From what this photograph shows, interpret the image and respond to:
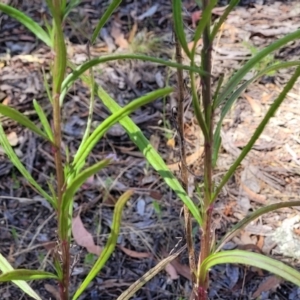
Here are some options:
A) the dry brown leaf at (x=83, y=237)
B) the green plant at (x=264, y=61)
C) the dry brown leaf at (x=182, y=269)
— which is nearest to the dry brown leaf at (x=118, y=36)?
the green plant at (x=264, y=61)

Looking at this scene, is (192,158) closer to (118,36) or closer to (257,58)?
(118,36)

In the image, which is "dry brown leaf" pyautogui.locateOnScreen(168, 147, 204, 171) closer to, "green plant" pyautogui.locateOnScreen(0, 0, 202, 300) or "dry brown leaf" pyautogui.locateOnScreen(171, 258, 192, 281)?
"dry brown leaf" pyautogui.locateOnScreen(171, 258, 192, 281)

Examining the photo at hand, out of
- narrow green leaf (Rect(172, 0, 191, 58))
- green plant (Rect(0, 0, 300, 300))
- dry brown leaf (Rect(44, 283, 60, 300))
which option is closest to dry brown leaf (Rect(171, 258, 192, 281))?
dry brown leaf (Rect(44, 283, 60, 300))

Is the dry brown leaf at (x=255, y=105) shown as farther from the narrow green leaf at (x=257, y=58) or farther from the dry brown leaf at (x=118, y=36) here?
the narrow green leaf at (x=257, y=58)

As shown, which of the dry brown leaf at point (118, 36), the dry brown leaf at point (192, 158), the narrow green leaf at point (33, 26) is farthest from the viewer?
the dry brown leaf at point (118, 36)

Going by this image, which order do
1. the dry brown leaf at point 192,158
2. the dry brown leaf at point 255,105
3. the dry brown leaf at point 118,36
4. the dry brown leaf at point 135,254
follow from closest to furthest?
the dry brown leaf at point 135,254 < the dry brown leaf at point 192,158 < the dry brown leaf at point 255,105 < the dry brown leaf at point 118,36

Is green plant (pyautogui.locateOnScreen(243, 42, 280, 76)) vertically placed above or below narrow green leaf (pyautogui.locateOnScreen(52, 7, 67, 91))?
below

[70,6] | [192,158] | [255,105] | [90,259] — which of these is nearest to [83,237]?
[90,259]
